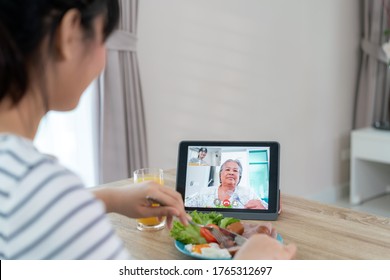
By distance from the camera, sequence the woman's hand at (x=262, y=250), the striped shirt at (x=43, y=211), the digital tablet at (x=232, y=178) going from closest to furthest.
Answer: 1. the striped shirt at (x=43, y=211)
2. the woman's hand at (x=262, y=250)
3. the digital tablet at (x=232, y=178)

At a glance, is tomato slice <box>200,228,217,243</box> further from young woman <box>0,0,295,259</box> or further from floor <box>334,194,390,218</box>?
floor <box>334,194,390,218</box>

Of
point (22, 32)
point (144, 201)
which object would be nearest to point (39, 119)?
point (22, 32)

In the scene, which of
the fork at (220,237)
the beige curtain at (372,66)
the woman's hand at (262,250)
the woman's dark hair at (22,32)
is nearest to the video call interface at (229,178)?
the fork at (220,237)

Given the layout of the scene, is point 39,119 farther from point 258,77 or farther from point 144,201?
point 258,77

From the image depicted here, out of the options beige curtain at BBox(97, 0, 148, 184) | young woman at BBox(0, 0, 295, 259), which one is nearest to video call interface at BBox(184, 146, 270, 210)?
young woman at BBox(0, 0, 295, 259)

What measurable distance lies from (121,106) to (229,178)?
1356mm

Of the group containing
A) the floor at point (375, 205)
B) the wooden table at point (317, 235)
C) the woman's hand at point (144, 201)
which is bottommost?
the floor at point (375, 205)

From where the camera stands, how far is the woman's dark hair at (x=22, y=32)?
729 millimetres

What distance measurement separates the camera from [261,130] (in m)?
3.56

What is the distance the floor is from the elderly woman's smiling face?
8.57ft

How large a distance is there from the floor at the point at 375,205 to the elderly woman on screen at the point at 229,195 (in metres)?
2.60

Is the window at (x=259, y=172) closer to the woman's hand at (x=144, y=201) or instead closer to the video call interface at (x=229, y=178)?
the video call interface at (x=229, y=178)

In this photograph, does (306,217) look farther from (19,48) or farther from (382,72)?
(382,72)
